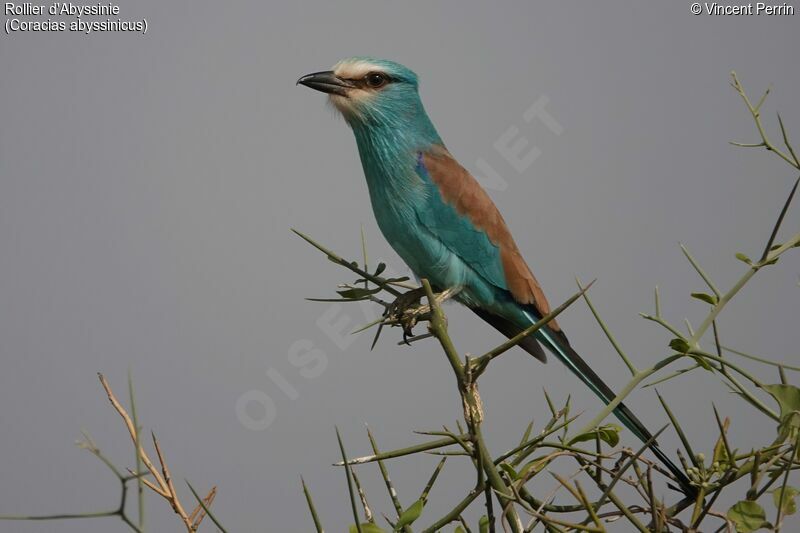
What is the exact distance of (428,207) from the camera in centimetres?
267

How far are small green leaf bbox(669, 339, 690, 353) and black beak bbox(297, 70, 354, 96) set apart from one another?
1799mm

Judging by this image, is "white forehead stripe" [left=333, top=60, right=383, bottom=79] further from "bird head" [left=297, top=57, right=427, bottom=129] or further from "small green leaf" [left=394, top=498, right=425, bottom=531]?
"small green leaf" [left=394, top=498, right=425, bottom=531]

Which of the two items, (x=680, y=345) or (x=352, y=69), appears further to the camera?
(x=352, y=69)

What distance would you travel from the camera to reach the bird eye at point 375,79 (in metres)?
2.78

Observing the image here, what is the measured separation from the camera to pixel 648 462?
98 cm

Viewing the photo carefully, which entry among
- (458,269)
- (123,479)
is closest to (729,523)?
(123,479)

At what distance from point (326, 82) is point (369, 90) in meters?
0.15

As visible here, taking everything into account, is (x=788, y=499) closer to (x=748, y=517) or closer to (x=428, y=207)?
(x=748, y=517)

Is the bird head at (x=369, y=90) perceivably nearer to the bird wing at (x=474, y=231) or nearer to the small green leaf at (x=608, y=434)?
the bird wing at (x=474, y=231)

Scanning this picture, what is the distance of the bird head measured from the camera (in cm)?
272

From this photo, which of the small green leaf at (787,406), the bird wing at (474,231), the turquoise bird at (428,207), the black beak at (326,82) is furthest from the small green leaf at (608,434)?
the black beak at (326,82)

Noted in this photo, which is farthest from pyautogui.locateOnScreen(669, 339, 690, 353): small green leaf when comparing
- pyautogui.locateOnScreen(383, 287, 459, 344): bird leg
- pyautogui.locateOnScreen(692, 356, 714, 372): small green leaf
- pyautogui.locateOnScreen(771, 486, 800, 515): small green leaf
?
pyautogui.locateOnScreen(383, 287, 459, 344): bird leg

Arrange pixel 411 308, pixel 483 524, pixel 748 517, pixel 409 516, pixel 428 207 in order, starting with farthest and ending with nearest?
pixel 428 207, pixel 411 308, pixel 483 524, pixel 409 516, pixel 748 517

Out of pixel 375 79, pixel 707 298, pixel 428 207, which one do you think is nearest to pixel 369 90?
pixel 375 79
